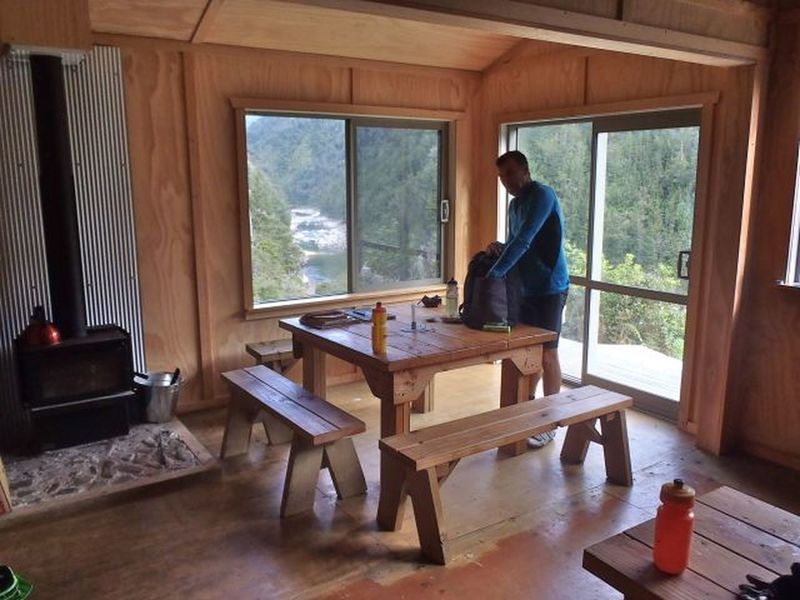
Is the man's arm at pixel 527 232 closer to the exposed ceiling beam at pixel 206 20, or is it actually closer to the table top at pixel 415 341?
the table top at pixel 415 341

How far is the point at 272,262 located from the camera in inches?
181

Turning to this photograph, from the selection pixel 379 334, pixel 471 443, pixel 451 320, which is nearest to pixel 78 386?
pixel 379 334

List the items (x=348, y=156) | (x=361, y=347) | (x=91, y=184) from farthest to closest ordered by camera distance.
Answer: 1. (x=348, y=156)
2. (x=91, y=184)
3. (x=361, y=347)

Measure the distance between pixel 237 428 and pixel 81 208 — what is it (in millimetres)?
1581

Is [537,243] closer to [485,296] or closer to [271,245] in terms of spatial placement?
[485,296]

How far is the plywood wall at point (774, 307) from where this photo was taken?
3.34 m

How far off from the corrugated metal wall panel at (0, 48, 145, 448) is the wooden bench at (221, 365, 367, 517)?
105 centimetres

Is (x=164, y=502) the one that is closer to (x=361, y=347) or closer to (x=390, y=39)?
(x=361, y=347)

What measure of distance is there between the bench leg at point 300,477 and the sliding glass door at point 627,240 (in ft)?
7.77

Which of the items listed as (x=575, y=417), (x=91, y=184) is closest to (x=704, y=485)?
(x=575, y=417)

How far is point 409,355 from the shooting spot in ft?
9.84

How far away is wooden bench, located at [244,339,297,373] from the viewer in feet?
13.6

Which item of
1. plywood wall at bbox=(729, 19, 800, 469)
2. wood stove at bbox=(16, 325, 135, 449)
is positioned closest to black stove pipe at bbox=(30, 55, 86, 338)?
wood stove at bbox=(16, 325, 135, 449)

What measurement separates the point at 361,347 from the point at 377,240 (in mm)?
2033
